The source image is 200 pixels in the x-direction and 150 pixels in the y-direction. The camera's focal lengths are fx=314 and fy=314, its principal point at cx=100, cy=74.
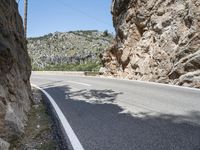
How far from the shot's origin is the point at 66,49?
102625 millimetres

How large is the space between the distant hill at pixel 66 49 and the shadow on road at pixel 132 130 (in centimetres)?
6997

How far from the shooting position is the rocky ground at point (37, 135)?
5849 millimetres

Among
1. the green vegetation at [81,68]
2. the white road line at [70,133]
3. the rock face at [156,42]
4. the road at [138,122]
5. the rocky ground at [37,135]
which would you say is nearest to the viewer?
the road at [138,122]

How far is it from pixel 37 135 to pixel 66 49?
96826 millimetres

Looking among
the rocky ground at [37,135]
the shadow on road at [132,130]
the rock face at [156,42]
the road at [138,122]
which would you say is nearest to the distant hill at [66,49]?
the rock face at [156,42]

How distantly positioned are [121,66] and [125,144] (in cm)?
2262

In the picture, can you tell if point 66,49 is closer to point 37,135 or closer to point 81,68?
point 81,68

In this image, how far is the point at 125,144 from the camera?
5.23 m

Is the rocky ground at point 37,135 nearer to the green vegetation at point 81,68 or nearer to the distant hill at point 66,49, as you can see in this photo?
the green vegetation at point 81,68

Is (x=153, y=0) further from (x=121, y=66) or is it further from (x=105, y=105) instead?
(x=105, y=105)

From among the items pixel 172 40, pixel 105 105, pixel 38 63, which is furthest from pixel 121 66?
pixel 38 63

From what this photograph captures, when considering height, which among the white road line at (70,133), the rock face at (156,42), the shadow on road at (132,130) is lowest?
the white road line at (70,133)

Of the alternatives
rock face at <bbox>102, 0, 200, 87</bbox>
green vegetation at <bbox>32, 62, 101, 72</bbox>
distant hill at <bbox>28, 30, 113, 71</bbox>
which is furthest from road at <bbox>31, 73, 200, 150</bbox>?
distant hill at <bbox>28, 30, 113, 71</bbox>

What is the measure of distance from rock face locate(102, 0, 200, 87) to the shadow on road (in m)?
7.67
